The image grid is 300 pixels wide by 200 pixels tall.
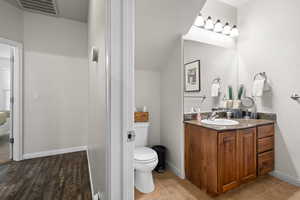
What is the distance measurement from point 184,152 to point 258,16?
2.40m

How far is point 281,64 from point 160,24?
1729 millimetres

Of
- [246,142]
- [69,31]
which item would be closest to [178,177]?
[246,142]

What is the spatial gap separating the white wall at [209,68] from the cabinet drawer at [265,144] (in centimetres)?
74

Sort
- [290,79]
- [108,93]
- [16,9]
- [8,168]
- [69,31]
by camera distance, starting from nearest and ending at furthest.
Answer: [108,93] → [290,79] → [8,168] → [16,9] → [69,31]

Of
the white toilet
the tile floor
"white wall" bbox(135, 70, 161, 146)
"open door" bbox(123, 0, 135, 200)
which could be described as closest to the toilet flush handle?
"open door" bbox(123, 0, 135, 200)

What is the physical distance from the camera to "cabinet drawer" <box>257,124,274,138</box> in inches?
69.6

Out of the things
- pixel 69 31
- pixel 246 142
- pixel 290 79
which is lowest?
pixel 246 142

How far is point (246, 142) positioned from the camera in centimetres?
163

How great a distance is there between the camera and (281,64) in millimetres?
1893

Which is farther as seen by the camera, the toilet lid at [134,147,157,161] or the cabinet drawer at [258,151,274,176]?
the cabinet drawer at [258,151,274,176]

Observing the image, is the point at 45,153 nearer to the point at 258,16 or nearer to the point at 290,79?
the point at 290,79

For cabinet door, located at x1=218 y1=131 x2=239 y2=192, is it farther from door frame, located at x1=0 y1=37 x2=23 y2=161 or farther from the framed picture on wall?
door frame, located at x1=0 y1=37 x2=23 y2=161

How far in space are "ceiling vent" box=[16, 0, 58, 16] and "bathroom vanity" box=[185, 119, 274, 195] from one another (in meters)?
2.73

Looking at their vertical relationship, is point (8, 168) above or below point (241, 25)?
below
